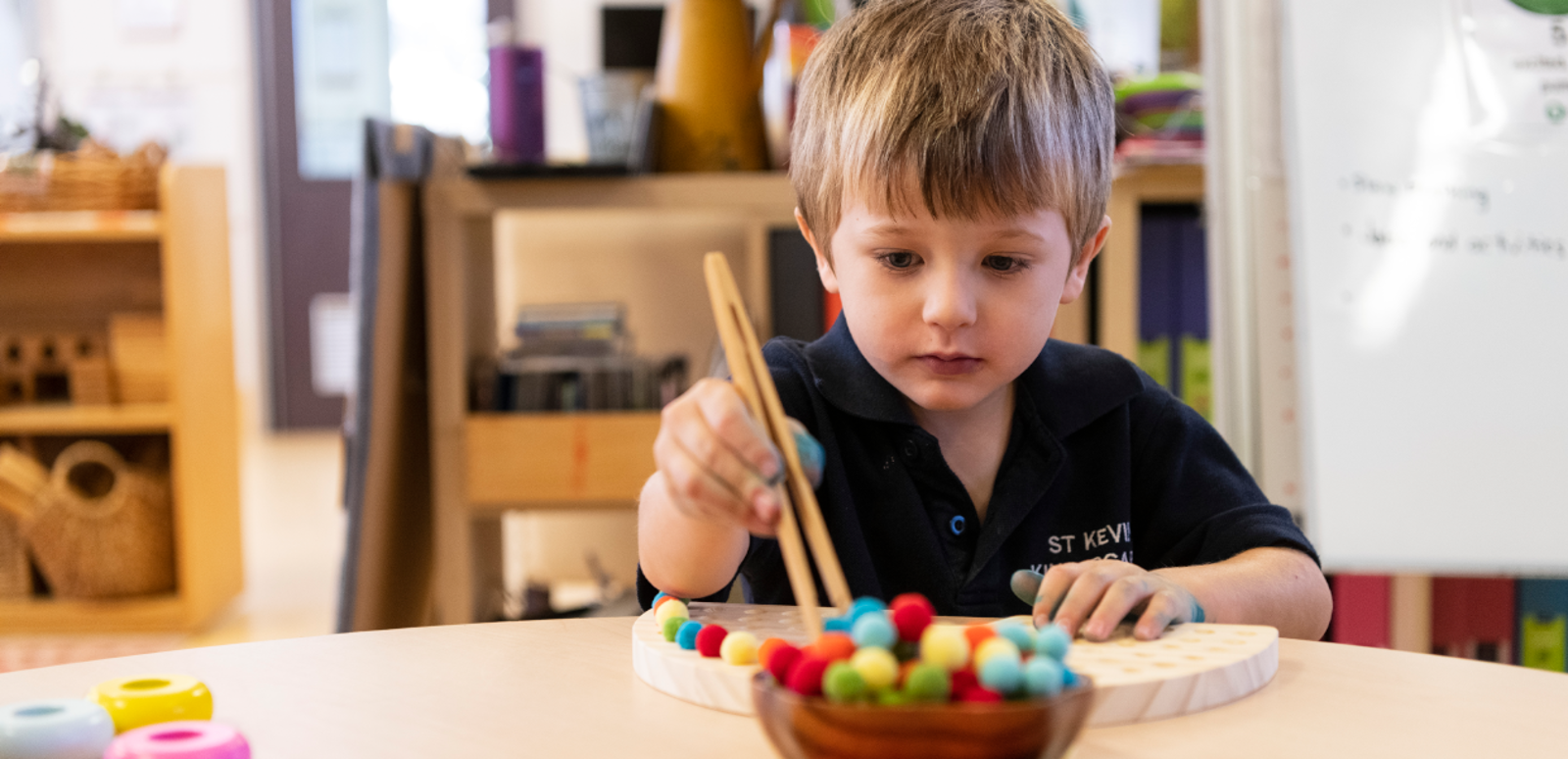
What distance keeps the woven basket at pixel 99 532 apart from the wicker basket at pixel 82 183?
446 mm

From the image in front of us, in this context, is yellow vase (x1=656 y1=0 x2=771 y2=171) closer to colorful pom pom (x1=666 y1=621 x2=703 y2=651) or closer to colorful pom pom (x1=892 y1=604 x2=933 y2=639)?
colorful pom pom (x1=666 y1=621 x2=703 y2=651)

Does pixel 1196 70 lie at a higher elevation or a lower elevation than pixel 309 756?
higher

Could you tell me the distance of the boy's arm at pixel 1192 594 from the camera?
1.76 feet

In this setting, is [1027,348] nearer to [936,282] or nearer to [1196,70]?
[936,282]

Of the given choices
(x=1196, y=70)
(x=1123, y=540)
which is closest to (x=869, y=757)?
(x=1123, y=540)

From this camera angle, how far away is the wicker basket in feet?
7.69

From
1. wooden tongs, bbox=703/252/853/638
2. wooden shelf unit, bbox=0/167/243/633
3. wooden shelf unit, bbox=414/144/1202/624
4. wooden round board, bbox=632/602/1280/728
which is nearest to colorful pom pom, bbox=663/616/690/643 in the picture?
wooden round board, bbox=632/602/1280/728

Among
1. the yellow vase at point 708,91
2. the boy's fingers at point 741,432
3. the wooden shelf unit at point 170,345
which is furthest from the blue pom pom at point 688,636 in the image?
the wooden shelf unit at point 170,345

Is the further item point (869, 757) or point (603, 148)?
point (603, 148)

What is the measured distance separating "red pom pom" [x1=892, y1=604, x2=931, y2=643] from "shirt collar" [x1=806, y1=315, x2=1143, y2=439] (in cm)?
39

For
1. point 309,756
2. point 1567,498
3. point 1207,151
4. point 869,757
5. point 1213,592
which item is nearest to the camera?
point 869,757

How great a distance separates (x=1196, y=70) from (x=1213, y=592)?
1437 mm

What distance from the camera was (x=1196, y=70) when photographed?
1.92m

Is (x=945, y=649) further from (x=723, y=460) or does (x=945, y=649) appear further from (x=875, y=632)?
(x=723, y=460)
